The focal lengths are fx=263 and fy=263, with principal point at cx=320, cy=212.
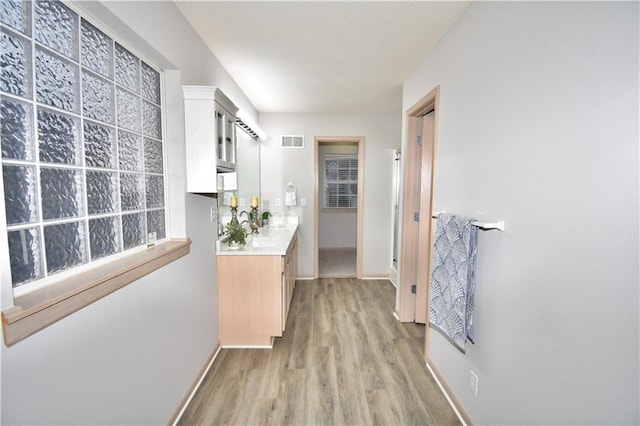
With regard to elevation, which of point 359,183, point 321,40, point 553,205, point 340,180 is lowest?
point 553,205

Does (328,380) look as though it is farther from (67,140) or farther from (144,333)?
(67,140)

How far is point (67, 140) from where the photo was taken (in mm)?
993

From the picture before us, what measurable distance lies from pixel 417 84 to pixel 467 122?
103cm

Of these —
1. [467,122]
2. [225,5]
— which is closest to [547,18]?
[467,122]

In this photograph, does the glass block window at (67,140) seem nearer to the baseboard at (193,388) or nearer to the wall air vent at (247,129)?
the baseboard at (193,388)

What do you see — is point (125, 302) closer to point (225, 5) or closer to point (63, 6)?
point (63, 6)

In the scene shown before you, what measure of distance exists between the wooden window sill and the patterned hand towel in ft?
5.39

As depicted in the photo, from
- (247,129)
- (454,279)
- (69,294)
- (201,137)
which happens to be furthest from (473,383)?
(247,129)

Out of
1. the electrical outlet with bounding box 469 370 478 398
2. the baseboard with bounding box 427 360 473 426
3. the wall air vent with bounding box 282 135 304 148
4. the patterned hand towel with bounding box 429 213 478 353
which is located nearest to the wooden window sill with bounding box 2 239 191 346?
the patterned hand towel with bounding box 429 213 478 353

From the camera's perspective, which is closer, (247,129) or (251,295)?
(251,295)

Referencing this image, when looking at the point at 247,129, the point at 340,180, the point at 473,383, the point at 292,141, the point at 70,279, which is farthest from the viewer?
the point at 340,180

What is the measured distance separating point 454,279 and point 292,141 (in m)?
3.08

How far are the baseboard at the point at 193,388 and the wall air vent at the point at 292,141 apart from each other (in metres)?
2.76

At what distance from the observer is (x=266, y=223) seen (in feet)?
13.0
